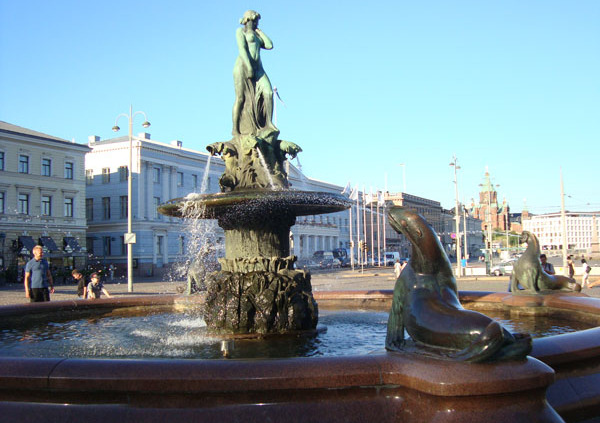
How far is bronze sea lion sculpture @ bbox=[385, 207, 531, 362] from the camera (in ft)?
11.3

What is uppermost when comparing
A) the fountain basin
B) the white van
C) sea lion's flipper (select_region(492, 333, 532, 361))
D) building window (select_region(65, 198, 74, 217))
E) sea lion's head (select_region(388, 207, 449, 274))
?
building window (select_region(65, 198, 74, 217))

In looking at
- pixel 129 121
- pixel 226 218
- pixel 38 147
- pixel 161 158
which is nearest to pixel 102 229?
pixel 161 158

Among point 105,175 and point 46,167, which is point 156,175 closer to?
point 105,175

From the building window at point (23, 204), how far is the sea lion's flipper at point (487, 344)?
45236mm

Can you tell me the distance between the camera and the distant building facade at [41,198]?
4122 cm

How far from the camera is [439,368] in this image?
338 cm

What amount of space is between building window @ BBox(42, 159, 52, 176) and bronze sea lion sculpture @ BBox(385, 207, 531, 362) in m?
45.8

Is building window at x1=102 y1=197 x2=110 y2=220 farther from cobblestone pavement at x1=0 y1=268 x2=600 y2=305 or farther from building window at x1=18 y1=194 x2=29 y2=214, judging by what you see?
cobblestone pavement at x1=0 y1=268 x2=600 y2=305

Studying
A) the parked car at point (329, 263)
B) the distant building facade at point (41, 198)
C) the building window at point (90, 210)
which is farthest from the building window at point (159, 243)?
the parked car at point (329, 263)

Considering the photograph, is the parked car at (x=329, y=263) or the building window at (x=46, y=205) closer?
the building window at (x=46, y=205)

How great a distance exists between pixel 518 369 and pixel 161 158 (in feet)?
186

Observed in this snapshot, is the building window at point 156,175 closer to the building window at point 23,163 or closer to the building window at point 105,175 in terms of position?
the building window at point 105,175

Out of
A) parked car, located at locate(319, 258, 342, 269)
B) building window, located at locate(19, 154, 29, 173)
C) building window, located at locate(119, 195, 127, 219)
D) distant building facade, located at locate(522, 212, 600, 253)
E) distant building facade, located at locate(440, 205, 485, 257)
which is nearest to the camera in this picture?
building window, located at locate(19, 154, 29, 173)

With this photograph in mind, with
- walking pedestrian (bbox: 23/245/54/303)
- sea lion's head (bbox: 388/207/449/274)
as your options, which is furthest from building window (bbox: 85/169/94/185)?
sea lion's head (bbox: 388/207/449/274)
